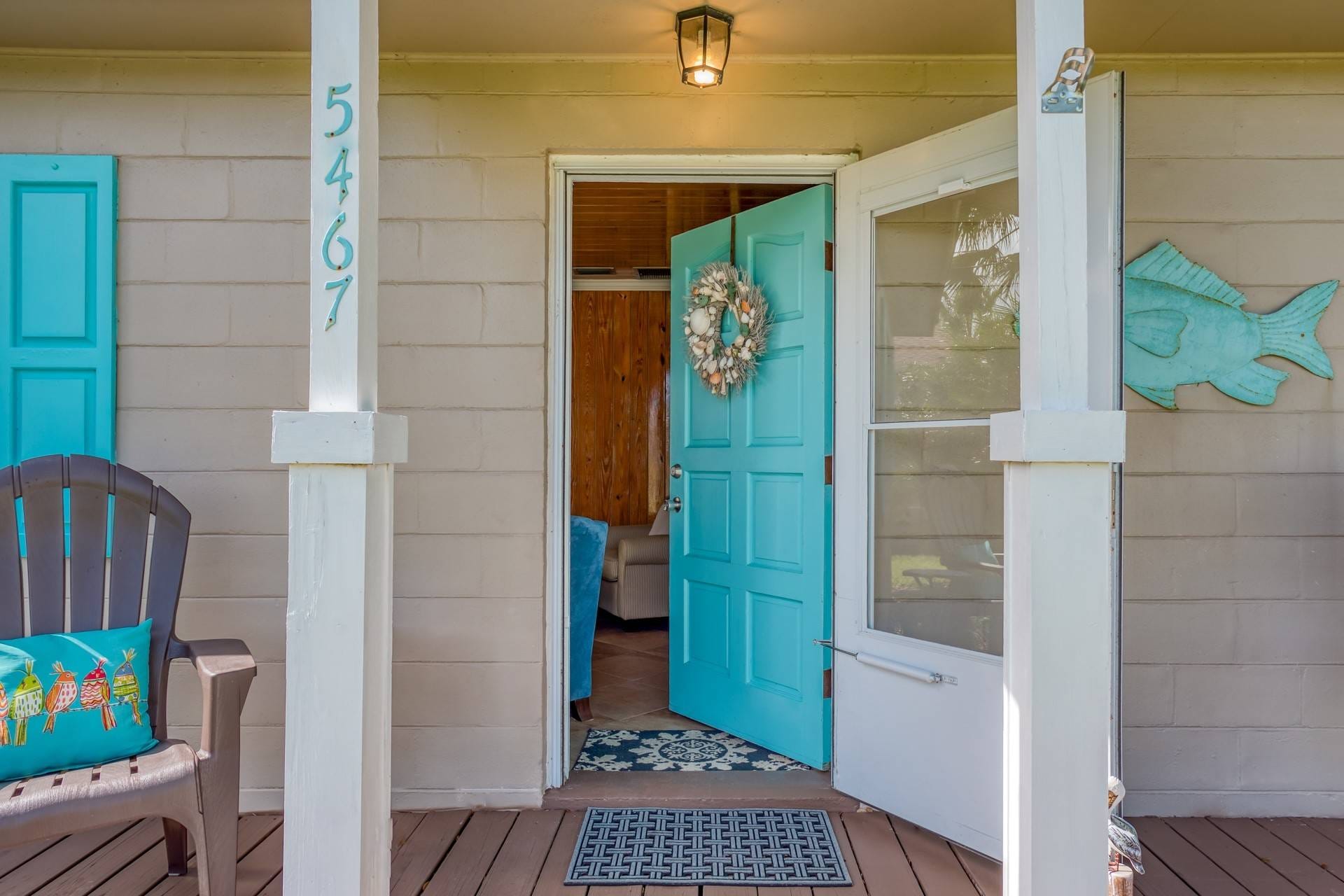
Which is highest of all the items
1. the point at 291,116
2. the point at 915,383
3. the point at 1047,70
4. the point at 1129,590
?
the point at 291,116

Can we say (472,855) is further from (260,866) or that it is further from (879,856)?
(879,856)

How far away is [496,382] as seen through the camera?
267 cm

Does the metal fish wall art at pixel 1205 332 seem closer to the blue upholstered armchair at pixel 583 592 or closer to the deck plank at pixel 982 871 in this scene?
the deck plank at pixel 982 871

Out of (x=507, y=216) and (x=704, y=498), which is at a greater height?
(x=507, y=216)

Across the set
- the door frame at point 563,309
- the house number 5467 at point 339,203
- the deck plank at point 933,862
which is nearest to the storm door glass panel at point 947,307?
the door frame at point 563,309

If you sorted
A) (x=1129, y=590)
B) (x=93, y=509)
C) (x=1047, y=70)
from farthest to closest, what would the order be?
(x=1129, y=590) → (x=93, y=509) → (x=1047, y=70)

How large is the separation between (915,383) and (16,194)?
9.28 feet

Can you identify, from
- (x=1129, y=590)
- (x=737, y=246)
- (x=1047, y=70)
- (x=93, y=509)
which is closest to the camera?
(x=1047, y=70)

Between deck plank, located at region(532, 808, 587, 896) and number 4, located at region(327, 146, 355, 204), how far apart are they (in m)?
1.72

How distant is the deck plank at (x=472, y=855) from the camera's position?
85.0 inches

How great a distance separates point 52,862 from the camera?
227 cm

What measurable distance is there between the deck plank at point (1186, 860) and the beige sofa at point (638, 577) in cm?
308

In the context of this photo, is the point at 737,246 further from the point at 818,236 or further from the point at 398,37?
the point at 398,37

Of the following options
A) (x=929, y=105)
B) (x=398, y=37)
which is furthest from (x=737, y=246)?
(x=398, y=37)
